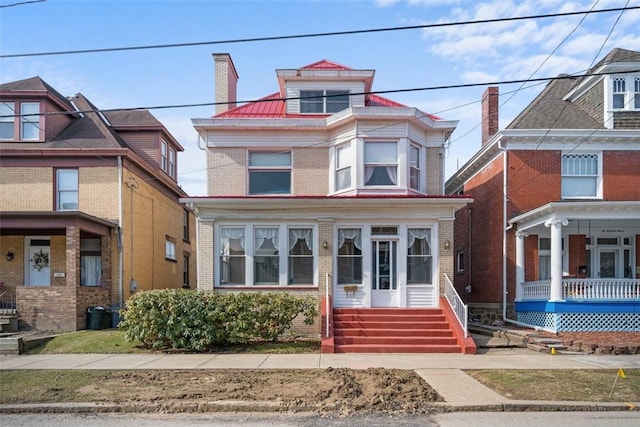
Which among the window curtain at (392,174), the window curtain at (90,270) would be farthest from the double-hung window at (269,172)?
the window curtain at (90,270)

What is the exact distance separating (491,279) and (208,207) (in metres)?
11.2

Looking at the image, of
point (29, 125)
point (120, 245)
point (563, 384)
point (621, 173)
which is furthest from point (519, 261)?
point (29, 125)

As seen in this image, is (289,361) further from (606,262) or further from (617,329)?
(606,262)

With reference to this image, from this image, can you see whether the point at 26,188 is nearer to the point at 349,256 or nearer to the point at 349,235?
the point at 349,235

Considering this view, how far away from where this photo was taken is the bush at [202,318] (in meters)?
12.8

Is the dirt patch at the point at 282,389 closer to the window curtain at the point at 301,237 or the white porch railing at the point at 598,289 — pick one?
the window curtain at the point at 301,237

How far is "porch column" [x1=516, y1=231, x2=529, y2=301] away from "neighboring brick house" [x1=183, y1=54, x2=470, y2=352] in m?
3.39

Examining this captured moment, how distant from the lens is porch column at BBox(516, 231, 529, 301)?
17250 mm

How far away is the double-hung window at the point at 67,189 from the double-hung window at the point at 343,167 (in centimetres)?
1015

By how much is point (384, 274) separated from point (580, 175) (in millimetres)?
8528

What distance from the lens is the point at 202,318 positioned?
1293cm

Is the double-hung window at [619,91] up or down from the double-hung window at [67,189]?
up

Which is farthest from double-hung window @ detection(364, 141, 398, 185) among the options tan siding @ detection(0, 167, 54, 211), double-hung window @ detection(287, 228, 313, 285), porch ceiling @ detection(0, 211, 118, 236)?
tan siding @ detection(0, 167, 54, 211)

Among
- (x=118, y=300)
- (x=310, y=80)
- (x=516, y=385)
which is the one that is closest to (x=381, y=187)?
(x=310, y=80)
